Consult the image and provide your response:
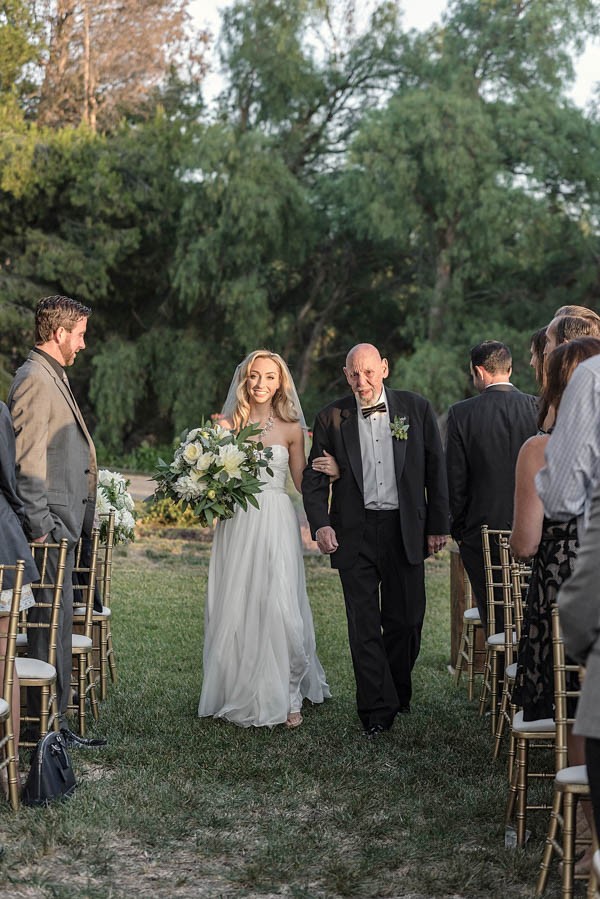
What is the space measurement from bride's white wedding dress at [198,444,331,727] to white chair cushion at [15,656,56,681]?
1525 millimetres

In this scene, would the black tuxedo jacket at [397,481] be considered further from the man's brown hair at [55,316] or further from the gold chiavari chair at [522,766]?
the gold chiavari chair at [522,766]

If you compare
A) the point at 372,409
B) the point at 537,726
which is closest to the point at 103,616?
the point at 372,409

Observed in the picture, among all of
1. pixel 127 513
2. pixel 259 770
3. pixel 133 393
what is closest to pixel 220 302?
pixel 133 393

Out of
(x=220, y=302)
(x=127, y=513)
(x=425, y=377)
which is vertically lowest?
(x=127, y=513)

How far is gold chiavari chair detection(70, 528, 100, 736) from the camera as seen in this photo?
6.19m

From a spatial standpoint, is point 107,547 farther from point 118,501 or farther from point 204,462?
point 204,462

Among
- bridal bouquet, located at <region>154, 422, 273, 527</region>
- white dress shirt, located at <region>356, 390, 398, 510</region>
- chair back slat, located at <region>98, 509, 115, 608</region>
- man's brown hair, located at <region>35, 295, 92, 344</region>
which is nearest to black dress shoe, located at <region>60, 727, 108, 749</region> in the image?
chair back slat, located at <region>98, 509, 115, 608</region>

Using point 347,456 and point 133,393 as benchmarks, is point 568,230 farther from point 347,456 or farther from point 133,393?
point 347,456

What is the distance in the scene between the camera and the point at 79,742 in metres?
5.96

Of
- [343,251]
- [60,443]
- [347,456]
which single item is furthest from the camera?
[343,251]

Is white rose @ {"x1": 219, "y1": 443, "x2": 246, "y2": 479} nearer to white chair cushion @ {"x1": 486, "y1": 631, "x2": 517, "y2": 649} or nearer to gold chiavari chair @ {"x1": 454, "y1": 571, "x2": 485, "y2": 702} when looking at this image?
white chair cushion @ {"x1": 486, "y1": 631, "x2": 517, "y2": 649}

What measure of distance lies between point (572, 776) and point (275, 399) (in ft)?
12.4

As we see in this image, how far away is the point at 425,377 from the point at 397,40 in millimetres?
9575

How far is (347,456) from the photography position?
655 centimetres
